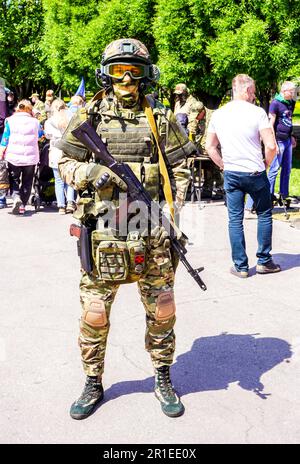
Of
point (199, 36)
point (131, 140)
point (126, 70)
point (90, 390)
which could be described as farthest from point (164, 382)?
point (199, 36)

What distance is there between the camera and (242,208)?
610 centimetres

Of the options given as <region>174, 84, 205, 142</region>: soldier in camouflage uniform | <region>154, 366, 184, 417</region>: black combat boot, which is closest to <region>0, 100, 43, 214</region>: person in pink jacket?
<region>174, 84, 205, 142</region>: soldier in camouflage uniform

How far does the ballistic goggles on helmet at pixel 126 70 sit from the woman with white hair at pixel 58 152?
573 centimetres

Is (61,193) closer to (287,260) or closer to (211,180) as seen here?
(211,180)

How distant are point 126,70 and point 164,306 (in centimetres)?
136

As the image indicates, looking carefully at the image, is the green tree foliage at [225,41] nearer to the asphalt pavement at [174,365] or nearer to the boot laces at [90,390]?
the asphalt pavement at [174,365]

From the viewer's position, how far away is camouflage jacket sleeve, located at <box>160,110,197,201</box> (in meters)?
3.43

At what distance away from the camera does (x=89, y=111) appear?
3361 mm

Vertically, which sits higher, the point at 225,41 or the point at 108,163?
the point at 225,41

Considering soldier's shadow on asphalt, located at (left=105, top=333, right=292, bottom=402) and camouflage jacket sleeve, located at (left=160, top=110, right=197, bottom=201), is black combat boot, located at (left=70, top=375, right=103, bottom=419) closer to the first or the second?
soldier's shadow on asphalt, located at (left=105, top=333, right=292, bottom=402)

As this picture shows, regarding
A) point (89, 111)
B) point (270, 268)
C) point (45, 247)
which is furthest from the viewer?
point (45, 247)

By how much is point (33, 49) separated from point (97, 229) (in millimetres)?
28112
